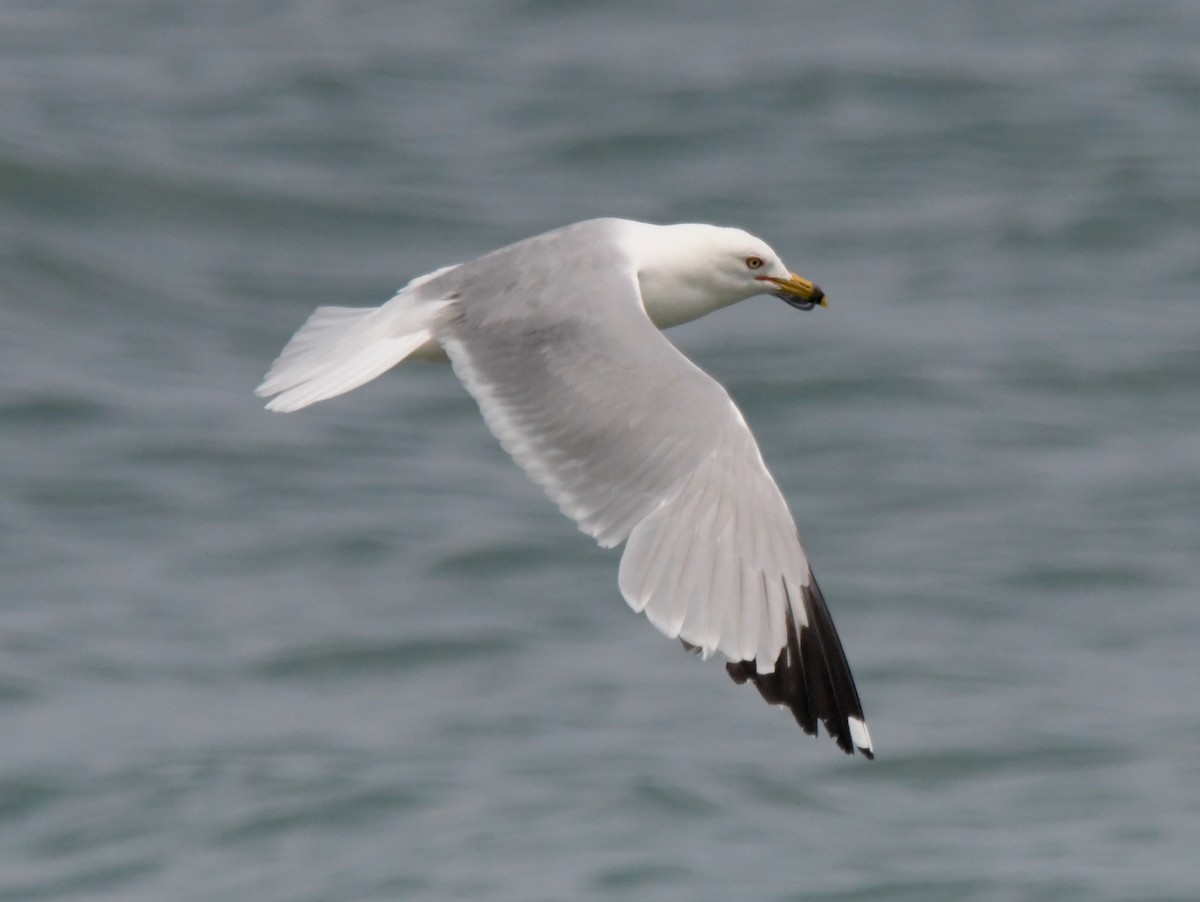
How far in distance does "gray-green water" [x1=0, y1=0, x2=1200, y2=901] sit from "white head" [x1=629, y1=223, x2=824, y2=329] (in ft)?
7.50

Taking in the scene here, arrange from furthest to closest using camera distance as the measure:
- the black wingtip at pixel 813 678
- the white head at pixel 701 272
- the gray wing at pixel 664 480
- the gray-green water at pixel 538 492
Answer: the gray-green water at pixel 538 492, the white head at pixel 701 272, the black wingtip at pixel 813 678, the gray wing at pixel 664 480

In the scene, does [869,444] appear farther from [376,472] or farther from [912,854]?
[912,854]

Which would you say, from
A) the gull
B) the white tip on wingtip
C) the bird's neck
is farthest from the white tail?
the white tip on wingtip

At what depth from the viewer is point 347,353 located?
5.42 metres

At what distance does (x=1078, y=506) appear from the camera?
32.4 feet

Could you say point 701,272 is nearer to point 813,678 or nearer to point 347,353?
point 347,353

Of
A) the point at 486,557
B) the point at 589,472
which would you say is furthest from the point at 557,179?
the point at 589,472

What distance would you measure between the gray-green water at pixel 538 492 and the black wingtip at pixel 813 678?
2.48 meters

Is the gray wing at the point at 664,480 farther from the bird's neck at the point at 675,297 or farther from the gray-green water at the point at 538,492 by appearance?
the gray-green water at the point at 538,492

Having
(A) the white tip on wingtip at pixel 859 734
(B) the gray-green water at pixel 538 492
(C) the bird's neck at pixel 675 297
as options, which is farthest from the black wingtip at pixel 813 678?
(B) the gray-green water at pixel 538 492

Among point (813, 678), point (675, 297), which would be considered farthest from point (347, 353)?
point (813, 678)

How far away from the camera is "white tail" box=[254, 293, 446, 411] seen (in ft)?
17.1

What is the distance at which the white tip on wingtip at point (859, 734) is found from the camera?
15.9ft

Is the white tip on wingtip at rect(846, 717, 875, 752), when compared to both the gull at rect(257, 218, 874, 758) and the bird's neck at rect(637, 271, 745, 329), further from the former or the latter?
the bird's neck at rect(637, 271, 745, 329)
